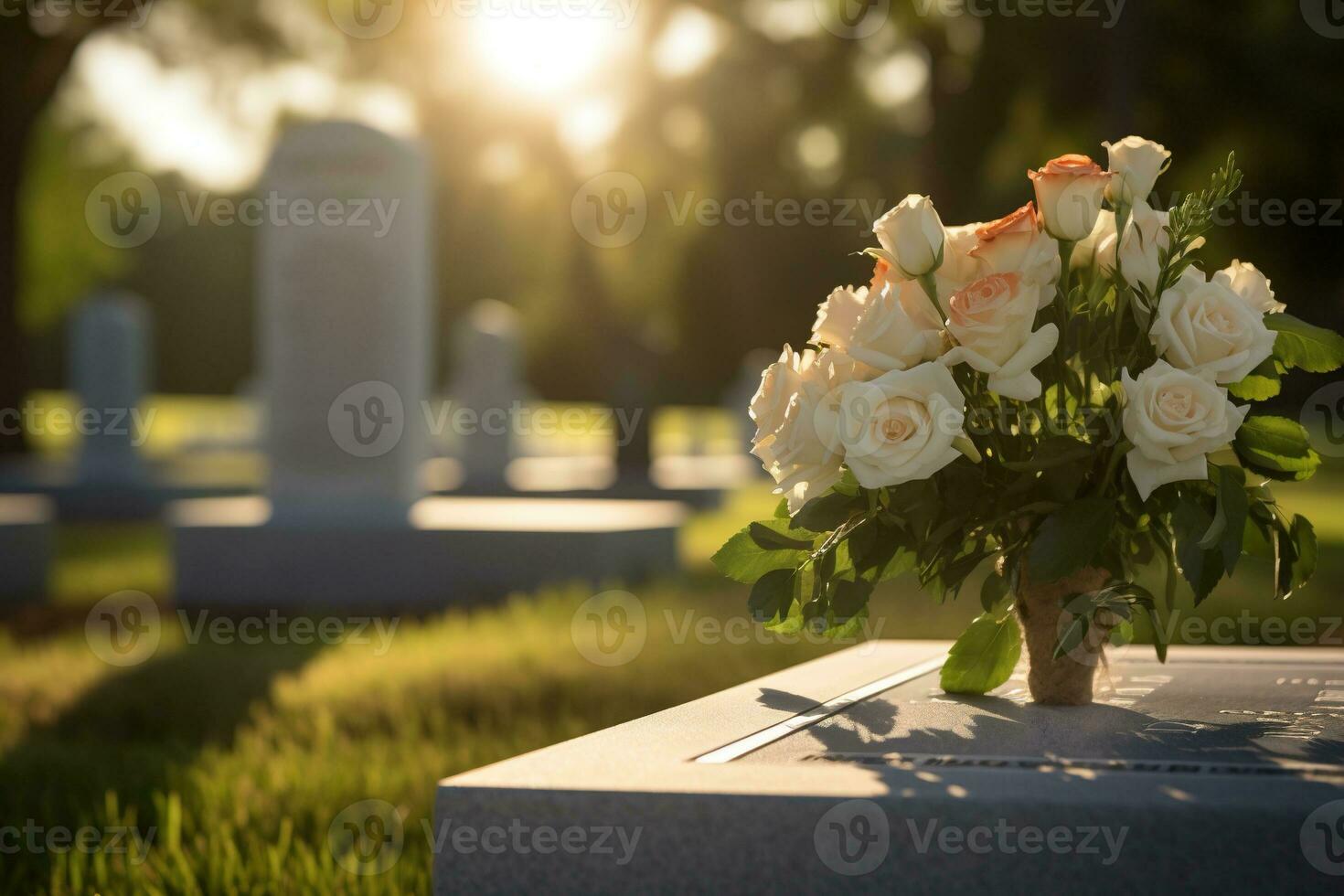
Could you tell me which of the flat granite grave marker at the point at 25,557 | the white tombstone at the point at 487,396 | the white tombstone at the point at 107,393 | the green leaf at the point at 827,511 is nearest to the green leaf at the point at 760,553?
the green leaf at the point at 827,511

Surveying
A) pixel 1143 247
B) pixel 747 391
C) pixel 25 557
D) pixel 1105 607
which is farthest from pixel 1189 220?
pixel 747 391

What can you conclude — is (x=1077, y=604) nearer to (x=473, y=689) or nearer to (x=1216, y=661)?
(x=1216, y=661)

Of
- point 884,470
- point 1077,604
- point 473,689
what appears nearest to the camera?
point 884,470

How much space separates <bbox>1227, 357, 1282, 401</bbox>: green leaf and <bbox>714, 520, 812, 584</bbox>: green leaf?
0.79m

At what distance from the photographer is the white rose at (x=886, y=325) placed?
2.33 m

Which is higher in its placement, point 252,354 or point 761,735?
point 252,354

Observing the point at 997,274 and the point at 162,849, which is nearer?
the point at 997,274

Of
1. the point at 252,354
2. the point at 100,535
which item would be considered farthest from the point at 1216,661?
the point at 252,354

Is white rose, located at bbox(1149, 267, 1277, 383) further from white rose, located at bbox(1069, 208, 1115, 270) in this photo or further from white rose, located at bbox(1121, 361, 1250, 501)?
white rose, located at bbox(1069, 208, 1115, 270)

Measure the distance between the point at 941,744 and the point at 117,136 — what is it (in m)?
40.1

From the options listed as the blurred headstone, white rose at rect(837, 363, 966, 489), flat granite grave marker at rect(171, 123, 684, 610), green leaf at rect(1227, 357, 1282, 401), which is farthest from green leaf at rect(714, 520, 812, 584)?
the blurred headstone

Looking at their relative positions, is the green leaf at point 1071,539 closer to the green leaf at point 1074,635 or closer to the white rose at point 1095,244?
the green leaf at point 1074,635

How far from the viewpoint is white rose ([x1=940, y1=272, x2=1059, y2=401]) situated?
89.4 inches

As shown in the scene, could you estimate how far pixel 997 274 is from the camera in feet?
7.60
